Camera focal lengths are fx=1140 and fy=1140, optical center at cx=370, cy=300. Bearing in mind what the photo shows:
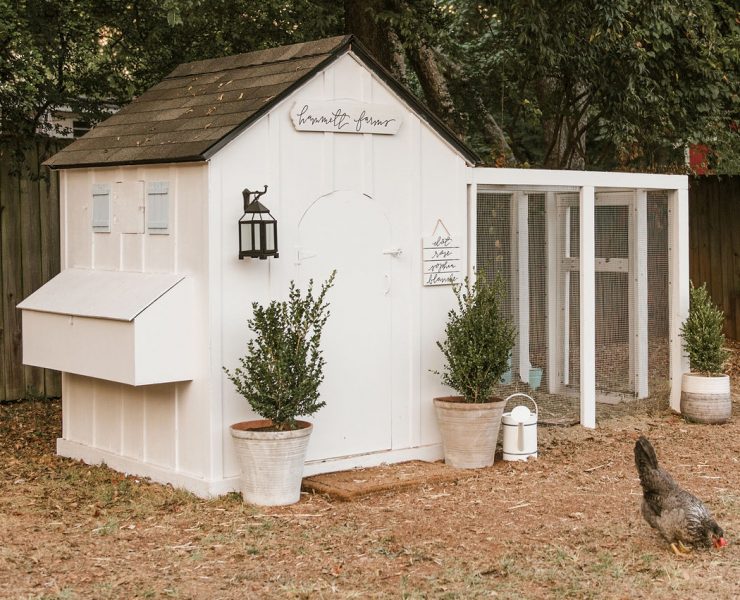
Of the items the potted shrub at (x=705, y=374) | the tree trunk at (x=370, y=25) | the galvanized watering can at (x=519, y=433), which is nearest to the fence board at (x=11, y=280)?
the tree trunk at (x=370, y=25)

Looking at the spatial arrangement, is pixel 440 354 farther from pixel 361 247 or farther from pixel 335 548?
pixel 335 548

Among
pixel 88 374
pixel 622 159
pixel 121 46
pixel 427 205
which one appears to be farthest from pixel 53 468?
pixel 622 159

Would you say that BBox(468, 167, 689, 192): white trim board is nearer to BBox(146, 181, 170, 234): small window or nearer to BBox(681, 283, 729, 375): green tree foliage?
BBox(681, 283, 729, 375): green tree foliage

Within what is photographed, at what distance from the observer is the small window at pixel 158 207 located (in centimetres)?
768

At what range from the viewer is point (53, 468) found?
8.39 m

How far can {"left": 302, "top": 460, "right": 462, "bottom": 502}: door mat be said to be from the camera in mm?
→ 7410

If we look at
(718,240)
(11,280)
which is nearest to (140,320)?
(11,280)

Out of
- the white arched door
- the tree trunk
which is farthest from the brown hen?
the tree trunk

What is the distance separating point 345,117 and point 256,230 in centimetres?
114

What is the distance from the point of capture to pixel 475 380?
8.15 metres

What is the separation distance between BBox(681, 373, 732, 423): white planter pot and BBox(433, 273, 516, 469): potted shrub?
2565mm

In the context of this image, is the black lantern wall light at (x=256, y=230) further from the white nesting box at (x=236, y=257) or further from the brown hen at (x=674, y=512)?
the brown hen at (x=674, y=512)

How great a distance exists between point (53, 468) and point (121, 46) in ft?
15.6

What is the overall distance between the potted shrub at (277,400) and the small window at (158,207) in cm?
96
